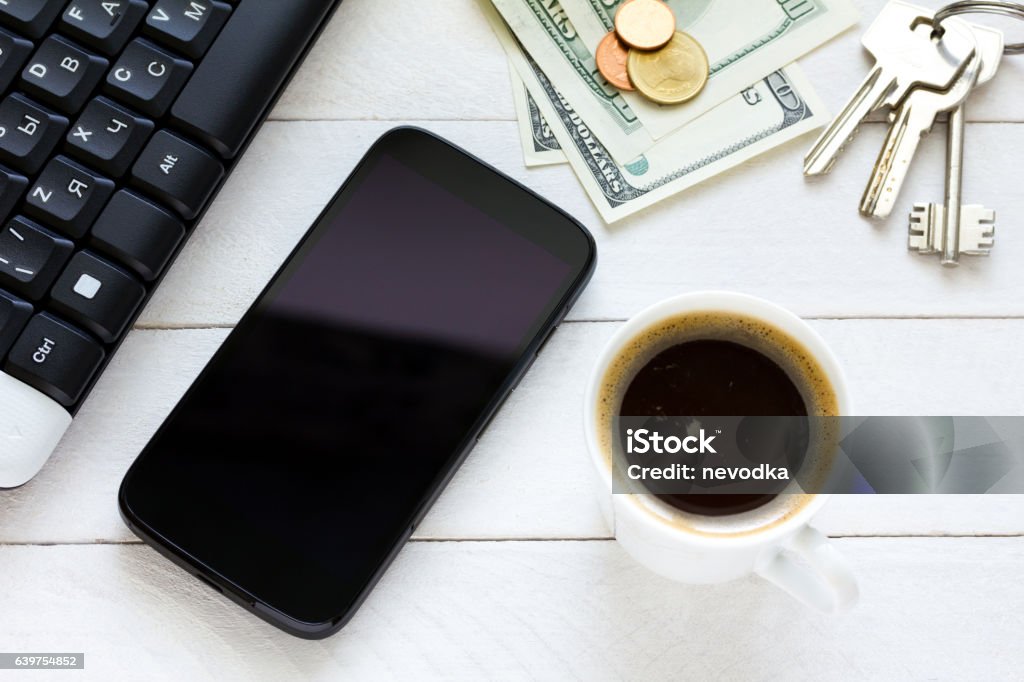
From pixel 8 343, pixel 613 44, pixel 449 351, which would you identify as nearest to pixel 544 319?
pixel 449 351

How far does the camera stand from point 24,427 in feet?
1.70

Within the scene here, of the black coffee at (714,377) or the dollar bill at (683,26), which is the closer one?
the black coffee at (714,377)

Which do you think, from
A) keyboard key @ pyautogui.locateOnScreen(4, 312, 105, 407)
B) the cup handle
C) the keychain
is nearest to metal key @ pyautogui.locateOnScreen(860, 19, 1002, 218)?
the keychain

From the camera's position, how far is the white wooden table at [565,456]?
54cm

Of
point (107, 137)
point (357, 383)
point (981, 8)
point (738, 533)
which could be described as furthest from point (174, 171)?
point (981, 8)

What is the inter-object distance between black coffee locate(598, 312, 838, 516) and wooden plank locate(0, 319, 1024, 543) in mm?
77

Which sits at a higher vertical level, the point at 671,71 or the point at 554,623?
the point at 671,71

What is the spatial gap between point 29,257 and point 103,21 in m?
0.14

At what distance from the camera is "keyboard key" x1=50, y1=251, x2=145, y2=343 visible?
1.70ft

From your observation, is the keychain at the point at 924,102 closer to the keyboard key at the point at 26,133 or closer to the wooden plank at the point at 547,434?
the wooden plank at the point at 547,434

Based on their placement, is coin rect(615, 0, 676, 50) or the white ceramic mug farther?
coin rect(615, 0, 676, 50)

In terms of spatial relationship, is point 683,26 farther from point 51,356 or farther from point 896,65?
point 51,356

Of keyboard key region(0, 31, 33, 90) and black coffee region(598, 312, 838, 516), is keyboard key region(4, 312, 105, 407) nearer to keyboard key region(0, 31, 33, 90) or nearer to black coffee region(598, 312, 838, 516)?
keyboard key region(0, 31, 33, 90)

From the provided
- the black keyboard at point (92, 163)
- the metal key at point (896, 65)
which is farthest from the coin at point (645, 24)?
the black keyboard at point (92, 163)
